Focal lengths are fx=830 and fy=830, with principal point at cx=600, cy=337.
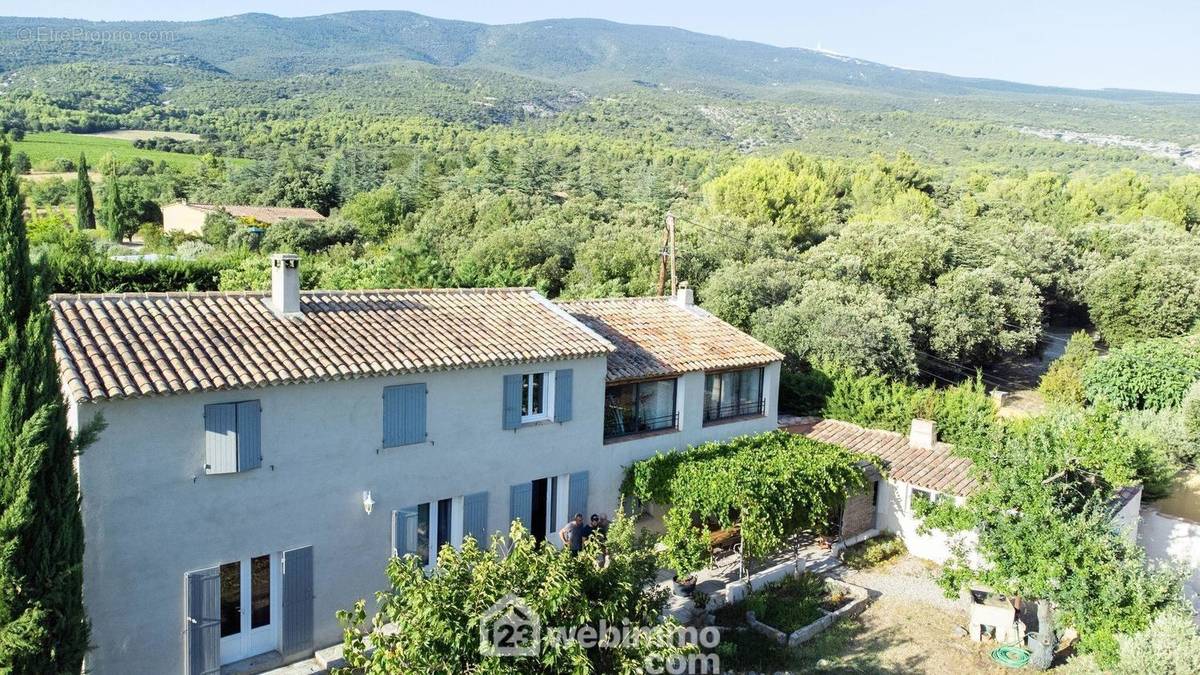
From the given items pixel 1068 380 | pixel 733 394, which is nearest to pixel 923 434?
pixel 733 394

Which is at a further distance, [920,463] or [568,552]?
[920,463]

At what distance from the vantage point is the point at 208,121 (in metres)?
109

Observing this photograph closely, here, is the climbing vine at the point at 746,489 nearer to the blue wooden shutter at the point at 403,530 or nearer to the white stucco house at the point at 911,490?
the white stucco house at the point at 911,490

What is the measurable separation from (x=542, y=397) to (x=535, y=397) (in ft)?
0.57

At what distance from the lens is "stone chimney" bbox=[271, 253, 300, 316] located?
14930 millimetres

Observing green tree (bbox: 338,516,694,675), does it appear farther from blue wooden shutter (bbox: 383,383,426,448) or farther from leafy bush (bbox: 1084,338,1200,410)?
leafy bush (bbox: 1084,338,1200,410)

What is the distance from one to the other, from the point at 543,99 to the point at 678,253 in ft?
395

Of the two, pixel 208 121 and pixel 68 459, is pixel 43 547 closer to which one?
pixel 68 459

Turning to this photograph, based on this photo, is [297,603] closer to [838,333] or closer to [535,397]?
[535,397]

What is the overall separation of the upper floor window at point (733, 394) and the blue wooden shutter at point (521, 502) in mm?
5614

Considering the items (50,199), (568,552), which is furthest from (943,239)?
(50,199)

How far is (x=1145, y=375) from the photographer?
33.4 m

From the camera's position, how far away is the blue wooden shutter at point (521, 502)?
54.7 ft

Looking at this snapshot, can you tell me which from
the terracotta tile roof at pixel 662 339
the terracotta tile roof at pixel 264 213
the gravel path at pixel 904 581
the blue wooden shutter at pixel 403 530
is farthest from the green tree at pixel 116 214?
the gravel path at pixel 904 581
